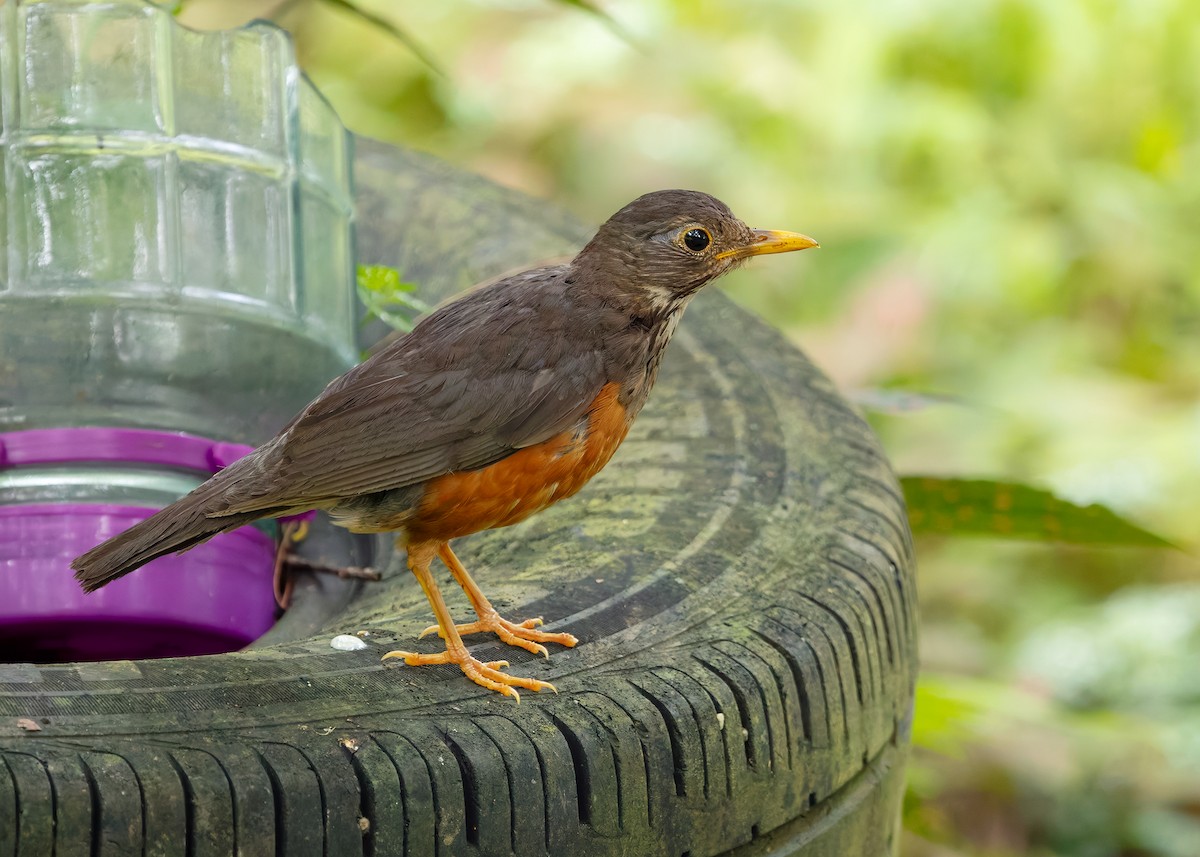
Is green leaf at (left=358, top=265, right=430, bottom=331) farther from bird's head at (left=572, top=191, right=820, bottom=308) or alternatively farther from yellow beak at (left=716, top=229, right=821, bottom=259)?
yellow beak at (left=716, top=229, right=821, bottom=259)

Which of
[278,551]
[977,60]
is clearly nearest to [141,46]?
[278,551]

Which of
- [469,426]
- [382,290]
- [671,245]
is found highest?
[671,245]

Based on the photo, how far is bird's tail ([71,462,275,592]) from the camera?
8.87 ft

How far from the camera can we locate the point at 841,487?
11.0 feet

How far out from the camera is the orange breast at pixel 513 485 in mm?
2963

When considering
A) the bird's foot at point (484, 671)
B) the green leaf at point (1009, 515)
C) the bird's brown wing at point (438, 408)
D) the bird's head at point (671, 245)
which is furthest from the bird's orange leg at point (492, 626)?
the green leaf at point (1009, 515)

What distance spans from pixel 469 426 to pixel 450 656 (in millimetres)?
484

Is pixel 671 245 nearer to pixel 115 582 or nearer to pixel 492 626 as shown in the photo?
pixel 492 626

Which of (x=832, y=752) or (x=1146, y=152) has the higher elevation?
(x=1146, y=152)

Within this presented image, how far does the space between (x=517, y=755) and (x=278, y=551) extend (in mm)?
1328

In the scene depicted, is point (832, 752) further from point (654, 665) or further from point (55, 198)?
point (55, 198)

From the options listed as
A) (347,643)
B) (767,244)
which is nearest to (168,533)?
(347,643)

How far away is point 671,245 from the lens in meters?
3.23

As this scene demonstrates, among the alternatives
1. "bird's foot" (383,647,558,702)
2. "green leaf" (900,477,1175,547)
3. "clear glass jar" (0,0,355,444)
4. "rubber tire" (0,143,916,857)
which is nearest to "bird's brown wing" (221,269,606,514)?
"rubber tire" (0,143,916,857)
